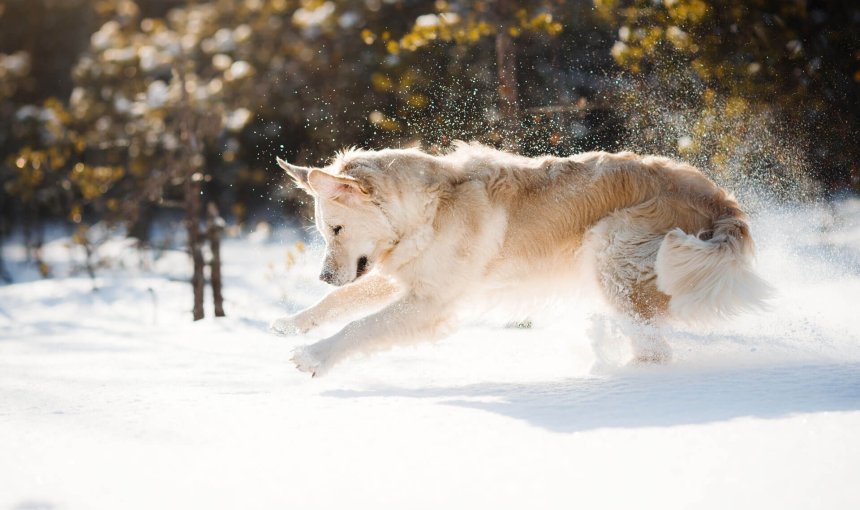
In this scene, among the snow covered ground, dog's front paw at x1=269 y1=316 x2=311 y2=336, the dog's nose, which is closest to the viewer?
the snow covered ground

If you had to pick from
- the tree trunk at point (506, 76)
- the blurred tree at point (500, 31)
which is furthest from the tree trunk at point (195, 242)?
the tree trunk at point (506, 76)

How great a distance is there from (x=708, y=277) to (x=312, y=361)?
217 centimetres

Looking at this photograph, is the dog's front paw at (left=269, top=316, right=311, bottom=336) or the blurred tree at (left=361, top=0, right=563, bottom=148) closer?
the dog's front paw at (left=269, top=316, right=311, bottom=336)

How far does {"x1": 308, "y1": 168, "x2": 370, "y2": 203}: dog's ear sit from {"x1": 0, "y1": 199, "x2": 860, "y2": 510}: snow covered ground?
896 mm

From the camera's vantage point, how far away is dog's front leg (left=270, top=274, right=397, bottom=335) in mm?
4574

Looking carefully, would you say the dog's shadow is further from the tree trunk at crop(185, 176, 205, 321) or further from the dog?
the tree trunk at crop(185, 176, 205, 321)

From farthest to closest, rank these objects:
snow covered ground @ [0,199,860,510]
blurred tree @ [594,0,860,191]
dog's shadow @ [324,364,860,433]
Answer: blurred tree @ [594,0,860,191], dog's shadow @ [324,364,860,433], snow covered ground @ [0,199,860,510]

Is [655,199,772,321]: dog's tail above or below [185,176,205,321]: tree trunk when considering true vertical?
below

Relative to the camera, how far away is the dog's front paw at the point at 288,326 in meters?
4.55

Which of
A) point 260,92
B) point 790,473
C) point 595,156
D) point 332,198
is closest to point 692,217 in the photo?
point 595,156

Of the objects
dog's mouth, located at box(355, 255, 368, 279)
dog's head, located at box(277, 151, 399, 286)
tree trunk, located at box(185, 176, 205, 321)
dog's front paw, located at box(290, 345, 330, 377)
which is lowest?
dog's front paw, located at box(290, 345, 330, 377)

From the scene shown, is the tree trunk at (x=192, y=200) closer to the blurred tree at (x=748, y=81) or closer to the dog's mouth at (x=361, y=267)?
the dog's mouth at (x=361, y=267)

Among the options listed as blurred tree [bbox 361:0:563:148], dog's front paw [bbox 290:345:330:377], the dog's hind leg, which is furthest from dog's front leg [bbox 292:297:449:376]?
blurred tree [bbox 361:0:563:148]

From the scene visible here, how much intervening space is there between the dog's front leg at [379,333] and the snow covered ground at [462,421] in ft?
0.34
